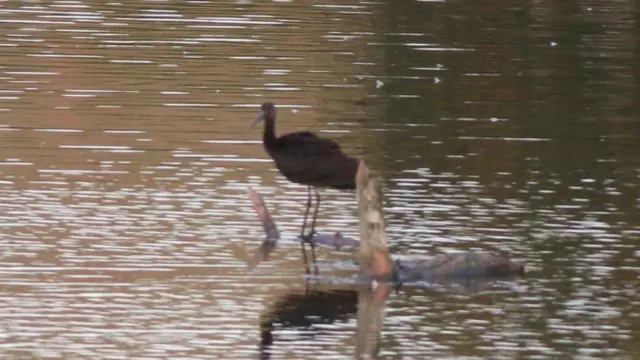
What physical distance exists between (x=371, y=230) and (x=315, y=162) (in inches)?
90.6

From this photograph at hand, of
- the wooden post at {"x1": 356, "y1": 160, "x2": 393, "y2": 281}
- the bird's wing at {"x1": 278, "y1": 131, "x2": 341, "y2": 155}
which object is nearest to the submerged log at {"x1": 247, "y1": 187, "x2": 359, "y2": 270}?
the bird's wing at {"x1": 278, "y1": 131, "x2": 341, "y2": 155}

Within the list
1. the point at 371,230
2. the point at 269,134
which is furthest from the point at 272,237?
the point at 371,230

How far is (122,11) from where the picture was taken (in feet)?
135

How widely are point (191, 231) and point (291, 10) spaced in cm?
2555

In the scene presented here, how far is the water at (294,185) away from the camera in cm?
1381

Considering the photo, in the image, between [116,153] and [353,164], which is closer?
[353,164]

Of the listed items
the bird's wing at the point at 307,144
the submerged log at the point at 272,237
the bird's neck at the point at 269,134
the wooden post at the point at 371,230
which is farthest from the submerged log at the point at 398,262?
the bird's neck at the point at 269,134

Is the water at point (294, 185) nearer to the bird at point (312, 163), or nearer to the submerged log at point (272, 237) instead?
the submerged log at point (272, 237)

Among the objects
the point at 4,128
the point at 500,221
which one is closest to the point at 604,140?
the point at 500,221

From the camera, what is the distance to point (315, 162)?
1727 cm

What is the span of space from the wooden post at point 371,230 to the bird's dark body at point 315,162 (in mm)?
1800

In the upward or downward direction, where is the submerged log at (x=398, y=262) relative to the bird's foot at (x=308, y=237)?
upward

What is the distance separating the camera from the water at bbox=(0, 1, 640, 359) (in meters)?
13.8

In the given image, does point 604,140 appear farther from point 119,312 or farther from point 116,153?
point 119,312
